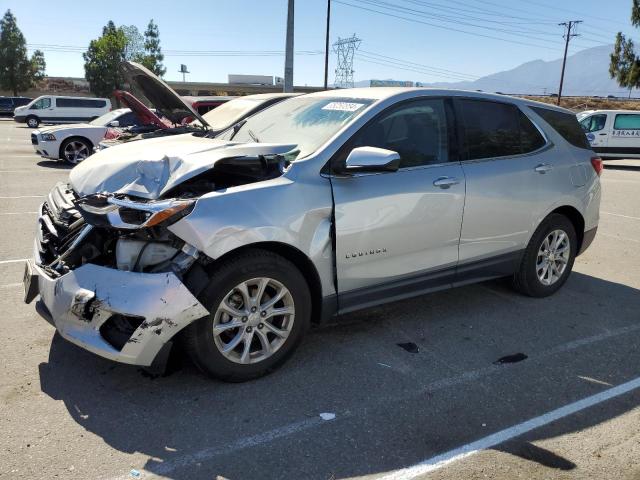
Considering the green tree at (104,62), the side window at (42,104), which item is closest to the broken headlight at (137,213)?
the side window at (42,104)

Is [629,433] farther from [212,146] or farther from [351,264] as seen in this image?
[212,146]

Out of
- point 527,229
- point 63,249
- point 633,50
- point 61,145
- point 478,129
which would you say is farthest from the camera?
point 633,50

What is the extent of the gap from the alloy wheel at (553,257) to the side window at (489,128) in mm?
939

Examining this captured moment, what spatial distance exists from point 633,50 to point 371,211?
45.7 metres

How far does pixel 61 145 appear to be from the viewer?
14148mm

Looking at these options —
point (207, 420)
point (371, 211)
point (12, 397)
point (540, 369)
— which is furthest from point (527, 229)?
point (12, 397)

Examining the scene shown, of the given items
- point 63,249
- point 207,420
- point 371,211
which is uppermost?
point 371,211

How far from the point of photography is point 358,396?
3277 millimetres

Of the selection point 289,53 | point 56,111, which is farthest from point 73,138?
point 56,111

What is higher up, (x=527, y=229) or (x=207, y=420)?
(x=527, y=229)

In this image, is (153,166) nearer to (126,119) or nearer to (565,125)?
(565,125)

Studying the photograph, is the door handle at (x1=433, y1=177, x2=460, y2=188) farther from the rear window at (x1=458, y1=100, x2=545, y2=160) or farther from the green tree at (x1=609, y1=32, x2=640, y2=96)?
the green tree at (x1=609, y1=32, x2=640, y2=96)

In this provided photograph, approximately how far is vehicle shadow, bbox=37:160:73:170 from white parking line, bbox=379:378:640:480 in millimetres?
13271

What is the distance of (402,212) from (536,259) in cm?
183
